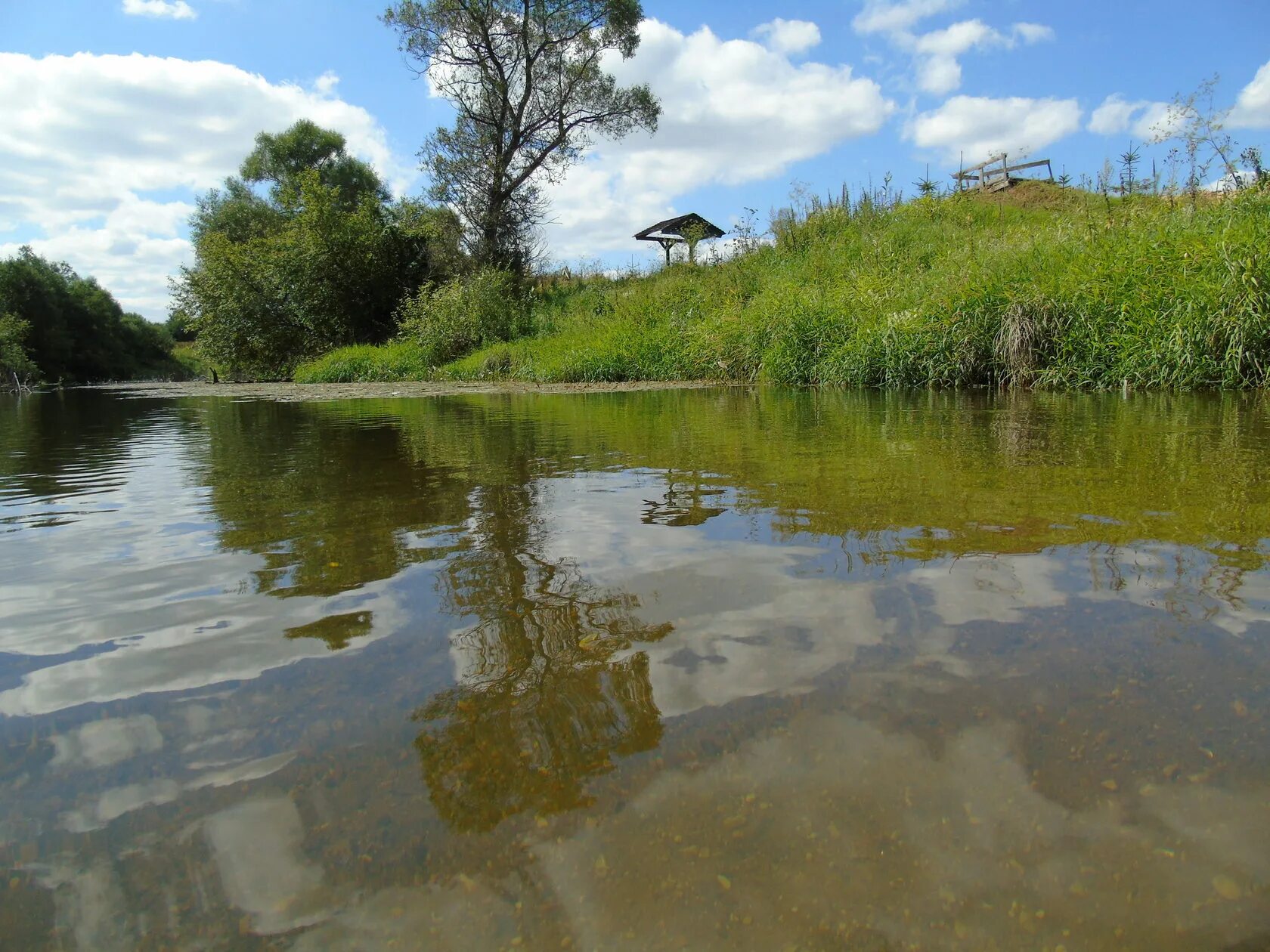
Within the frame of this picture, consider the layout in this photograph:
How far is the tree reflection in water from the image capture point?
1027 mm

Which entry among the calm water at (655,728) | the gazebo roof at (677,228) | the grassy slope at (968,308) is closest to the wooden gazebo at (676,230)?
the gazebo roof at (677,228)

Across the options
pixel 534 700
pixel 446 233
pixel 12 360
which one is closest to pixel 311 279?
pixel 446 233

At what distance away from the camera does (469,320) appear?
19.3 meters

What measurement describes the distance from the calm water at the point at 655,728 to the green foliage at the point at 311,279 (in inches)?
879

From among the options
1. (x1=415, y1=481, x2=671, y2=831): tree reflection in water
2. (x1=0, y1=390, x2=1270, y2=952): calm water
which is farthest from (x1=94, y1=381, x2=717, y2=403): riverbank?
(x1=415, y1=481, x2=671, y2=831): tree reflection in water

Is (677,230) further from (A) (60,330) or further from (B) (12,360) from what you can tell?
(A) (60,330)

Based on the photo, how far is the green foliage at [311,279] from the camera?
23156 millimetres

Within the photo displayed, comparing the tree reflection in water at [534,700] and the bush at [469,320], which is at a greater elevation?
the bush at [469,320]

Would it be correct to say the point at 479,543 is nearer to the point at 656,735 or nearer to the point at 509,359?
the point at 656,735

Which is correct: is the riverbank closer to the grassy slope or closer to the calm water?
the grassy slope

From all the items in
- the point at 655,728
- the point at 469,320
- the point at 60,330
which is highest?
the point at 60,330

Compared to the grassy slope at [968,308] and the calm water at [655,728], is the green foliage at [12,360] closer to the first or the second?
the grassy slope at [968,308]

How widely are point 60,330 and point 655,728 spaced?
59807 millimetres

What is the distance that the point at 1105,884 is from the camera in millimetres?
807
